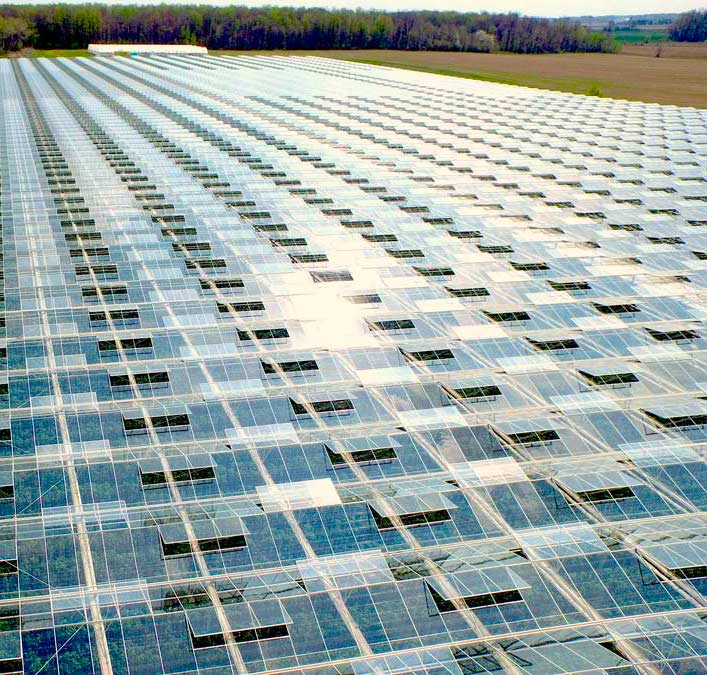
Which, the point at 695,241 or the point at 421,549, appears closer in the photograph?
the point at 421,549

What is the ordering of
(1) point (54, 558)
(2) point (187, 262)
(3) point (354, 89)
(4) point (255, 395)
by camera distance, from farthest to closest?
(3) point (354, 89)
(2) point (187, 262)
(4) point (255, 395)
(1) point (54, 558)

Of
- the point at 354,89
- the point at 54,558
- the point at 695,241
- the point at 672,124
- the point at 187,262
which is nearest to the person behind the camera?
the point at 54,558

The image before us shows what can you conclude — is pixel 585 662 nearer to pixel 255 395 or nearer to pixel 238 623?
pixel 238 623

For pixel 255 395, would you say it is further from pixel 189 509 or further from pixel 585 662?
pixel 585 662

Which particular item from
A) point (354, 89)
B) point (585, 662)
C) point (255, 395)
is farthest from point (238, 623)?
point (354, 89)

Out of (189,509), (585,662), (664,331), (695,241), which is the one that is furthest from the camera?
(695,241)

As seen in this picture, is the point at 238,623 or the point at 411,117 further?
the point at 411,117

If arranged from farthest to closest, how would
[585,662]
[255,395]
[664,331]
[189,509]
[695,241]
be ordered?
[695,241] < [664,331] < [255,395] < [189,509] < [585,662]

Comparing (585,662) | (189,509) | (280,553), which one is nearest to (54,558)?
(189,509)
